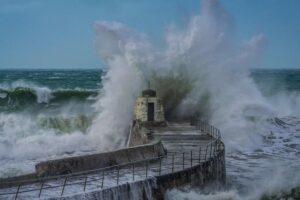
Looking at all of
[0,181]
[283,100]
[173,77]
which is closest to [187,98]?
[173,77]

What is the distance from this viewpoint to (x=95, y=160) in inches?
605

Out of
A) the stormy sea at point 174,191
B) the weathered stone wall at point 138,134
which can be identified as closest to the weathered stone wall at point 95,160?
the stormy sea at point 174,191

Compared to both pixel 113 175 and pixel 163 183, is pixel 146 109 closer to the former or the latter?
pixel 113 175

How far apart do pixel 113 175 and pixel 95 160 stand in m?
1.01

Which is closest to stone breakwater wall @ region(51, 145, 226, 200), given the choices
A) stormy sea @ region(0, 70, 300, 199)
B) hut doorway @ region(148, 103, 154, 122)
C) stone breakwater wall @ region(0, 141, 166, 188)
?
stormy sea @ region(0, 70, 300, 199)

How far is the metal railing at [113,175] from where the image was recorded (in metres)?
13.0

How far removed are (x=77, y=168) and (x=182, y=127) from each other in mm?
9686

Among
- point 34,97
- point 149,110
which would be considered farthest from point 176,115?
point 34,97

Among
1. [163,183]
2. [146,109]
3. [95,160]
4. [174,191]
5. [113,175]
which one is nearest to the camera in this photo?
[163,183]

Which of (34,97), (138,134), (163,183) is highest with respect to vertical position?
(34,97)

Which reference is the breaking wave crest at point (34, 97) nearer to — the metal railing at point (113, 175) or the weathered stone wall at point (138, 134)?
the weathered stone wall at point (138, 134)

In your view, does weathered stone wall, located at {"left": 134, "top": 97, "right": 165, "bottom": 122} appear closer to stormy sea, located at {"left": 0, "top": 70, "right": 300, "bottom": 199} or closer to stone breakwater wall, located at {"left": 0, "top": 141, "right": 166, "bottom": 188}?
stormy sea, located at {"left": 0, "top": 70, "right": 300, "bottom": 199}

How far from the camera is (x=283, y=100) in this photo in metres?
48.7

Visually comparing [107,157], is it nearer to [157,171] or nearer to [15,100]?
[157,171]
